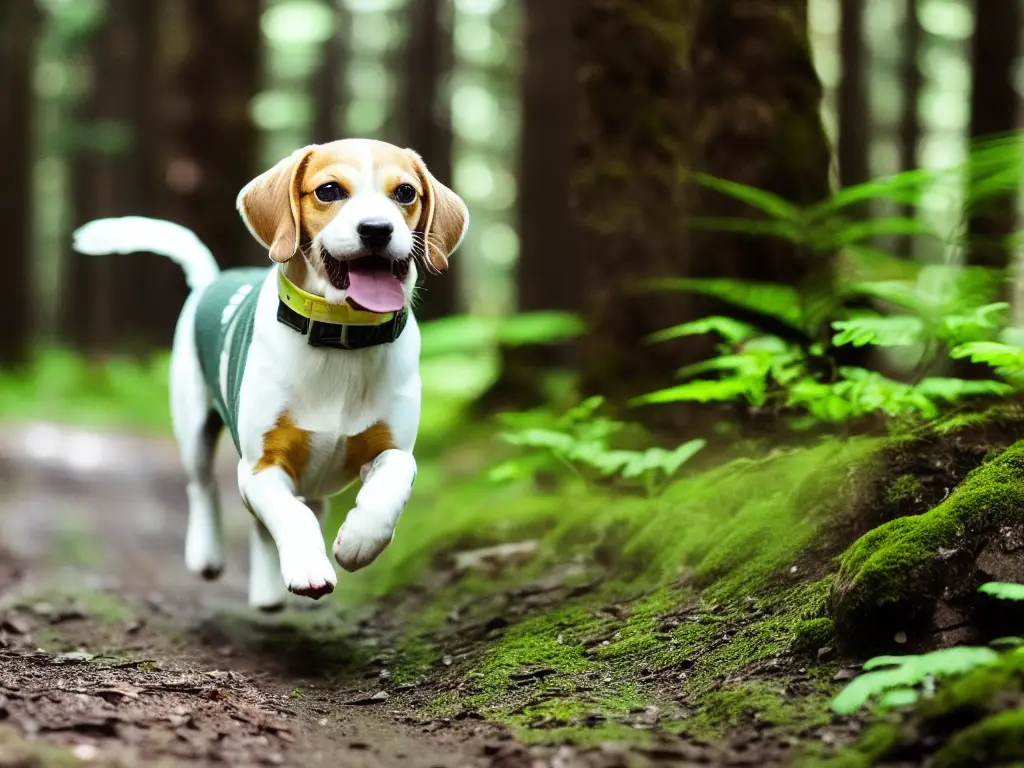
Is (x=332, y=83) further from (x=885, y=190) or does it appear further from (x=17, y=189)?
(x=885, y=190)

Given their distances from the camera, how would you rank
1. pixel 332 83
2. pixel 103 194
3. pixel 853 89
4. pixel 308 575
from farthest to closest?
pixel 332 83 < pixel 103 194 < pixel 853 89 < pixel 308 575

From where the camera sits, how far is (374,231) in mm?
3646

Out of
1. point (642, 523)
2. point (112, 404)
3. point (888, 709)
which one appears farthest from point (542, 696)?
point (112, 404)

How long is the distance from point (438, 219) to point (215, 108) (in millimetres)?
8999

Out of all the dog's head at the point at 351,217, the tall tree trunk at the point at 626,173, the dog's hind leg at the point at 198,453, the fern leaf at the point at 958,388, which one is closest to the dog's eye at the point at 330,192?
the dog's head at the point at 351,217

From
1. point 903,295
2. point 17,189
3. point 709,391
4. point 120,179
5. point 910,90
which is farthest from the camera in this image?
point 120,179

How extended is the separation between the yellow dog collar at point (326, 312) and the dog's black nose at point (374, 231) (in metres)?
0.31

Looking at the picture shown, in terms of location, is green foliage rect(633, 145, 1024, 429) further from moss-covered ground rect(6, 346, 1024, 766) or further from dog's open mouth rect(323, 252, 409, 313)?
dog's open mouth rect(323, 252, 409, 313)

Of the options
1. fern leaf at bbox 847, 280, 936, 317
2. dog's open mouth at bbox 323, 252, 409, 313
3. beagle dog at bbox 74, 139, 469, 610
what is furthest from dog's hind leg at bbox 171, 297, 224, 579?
fern leaf at bbox 847, 280, 936, 317

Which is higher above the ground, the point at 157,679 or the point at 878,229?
the point at 878,229

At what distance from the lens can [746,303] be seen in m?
5.32

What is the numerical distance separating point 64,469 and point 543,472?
5.80 metres

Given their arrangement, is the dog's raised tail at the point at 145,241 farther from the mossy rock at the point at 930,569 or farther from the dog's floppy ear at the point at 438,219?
the mossy rock at the point at 930,569

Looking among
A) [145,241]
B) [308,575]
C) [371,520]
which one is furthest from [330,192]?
[145,241]
